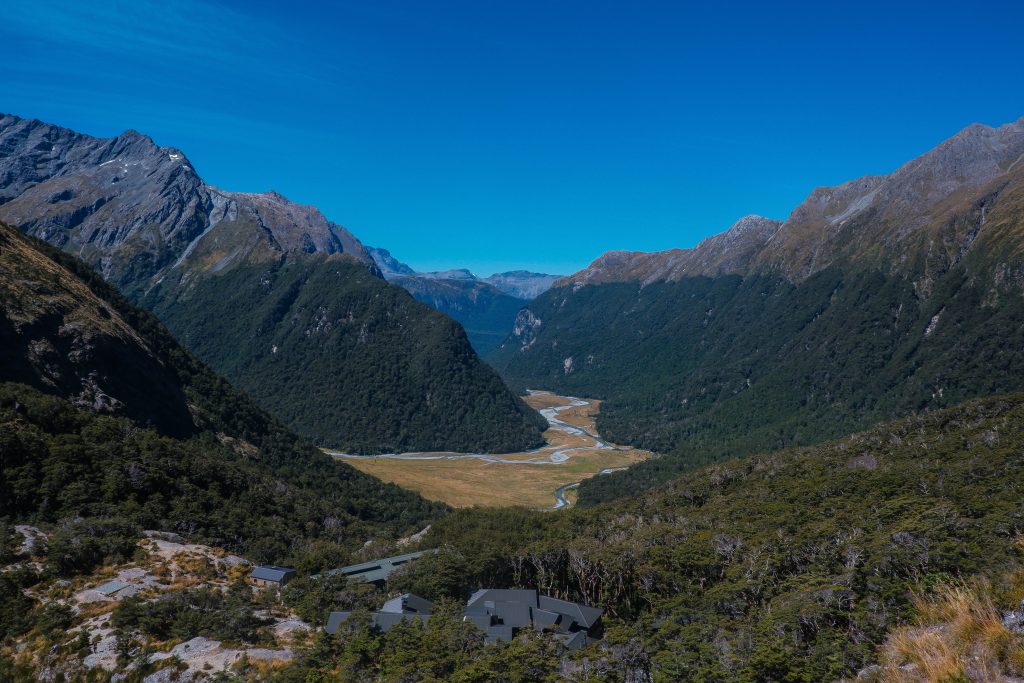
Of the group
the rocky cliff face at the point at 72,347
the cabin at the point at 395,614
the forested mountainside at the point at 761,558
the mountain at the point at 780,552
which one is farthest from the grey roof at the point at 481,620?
the rocky cliff face at the point at 72,347

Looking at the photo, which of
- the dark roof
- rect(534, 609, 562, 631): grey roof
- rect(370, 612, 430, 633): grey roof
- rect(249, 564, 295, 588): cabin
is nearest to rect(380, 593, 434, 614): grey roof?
rect(370, 612, 430, 633): grey roof

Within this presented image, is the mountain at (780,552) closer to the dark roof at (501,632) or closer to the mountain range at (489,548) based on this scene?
the mountain range at (489,548)

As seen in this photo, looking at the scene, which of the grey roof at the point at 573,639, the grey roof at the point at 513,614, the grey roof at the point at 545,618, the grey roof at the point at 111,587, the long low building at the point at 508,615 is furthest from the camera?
the grey roof at the point at 513,614

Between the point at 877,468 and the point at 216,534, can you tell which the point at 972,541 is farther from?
the point at 216,534

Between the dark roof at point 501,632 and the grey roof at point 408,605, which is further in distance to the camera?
the grey roof at point 408,605

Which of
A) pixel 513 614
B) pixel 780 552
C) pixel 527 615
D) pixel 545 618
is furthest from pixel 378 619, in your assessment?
pixel 780 552

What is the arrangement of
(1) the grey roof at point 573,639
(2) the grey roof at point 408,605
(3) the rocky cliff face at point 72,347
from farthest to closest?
1. (3) the rocky cliff face at point 72,347
2. (2) the grey roof at point 408,605
3. (1) the grey roof at point 573,639
